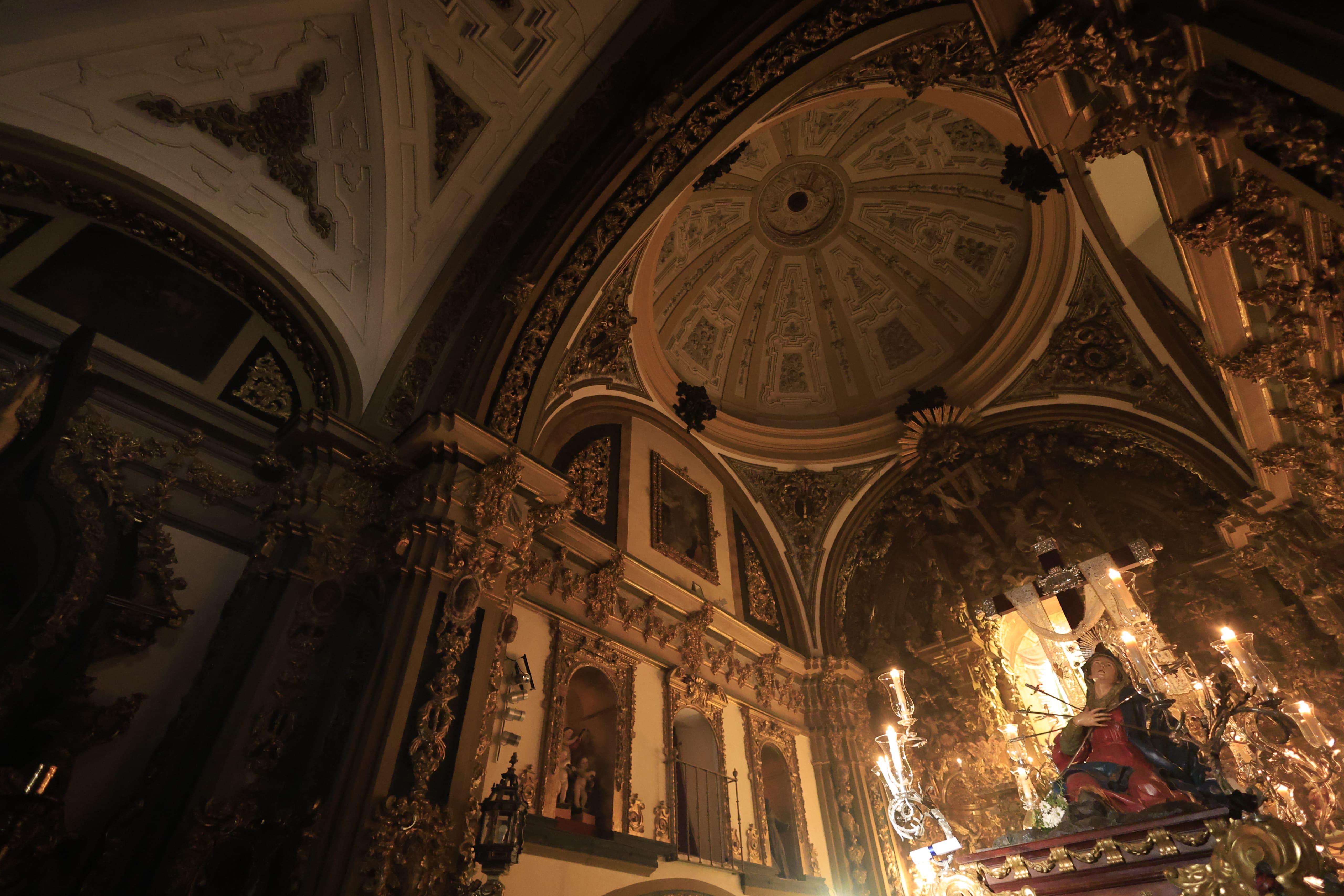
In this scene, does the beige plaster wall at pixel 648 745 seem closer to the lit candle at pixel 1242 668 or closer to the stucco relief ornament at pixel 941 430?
the lit candle at pixel 1242 668

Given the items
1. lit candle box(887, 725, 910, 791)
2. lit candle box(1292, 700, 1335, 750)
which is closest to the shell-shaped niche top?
Answer: lit candle box(1292, 700, 1335, 750)

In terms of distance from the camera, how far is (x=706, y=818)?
7.40 metres

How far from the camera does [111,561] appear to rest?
15.8 feet

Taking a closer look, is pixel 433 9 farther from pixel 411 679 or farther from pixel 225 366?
pixel 411 679

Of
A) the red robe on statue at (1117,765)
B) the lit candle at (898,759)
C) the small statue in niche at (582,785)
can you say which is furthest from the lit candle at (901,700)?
the small statue in niche at (582,785)

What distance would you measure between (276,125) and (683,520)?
22.6ft

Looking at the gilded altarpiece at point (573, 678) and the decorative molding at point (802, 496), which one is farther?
the decorative molding at point (802, 496)

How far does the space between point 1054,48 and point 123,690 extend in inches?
280

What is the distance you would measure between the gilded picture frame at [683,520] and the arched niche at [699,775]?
1.80 meters

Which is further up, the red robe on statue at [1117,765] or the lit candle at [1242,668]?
the lit candle at [1242,668]

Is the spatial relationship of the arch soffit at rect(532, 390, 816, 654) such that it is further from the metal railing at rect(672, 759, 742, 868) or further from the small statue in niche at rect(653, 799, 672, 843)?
the small statue in niche at rect(653, 799, 672, 843)

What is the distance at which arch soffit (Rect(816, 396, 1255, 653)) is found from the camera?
8.84m

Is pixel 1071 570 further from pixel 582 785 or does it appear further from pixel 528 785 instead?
pixel 528 785

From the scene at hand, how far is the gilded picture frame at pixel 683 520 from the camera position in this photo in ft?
30.4
